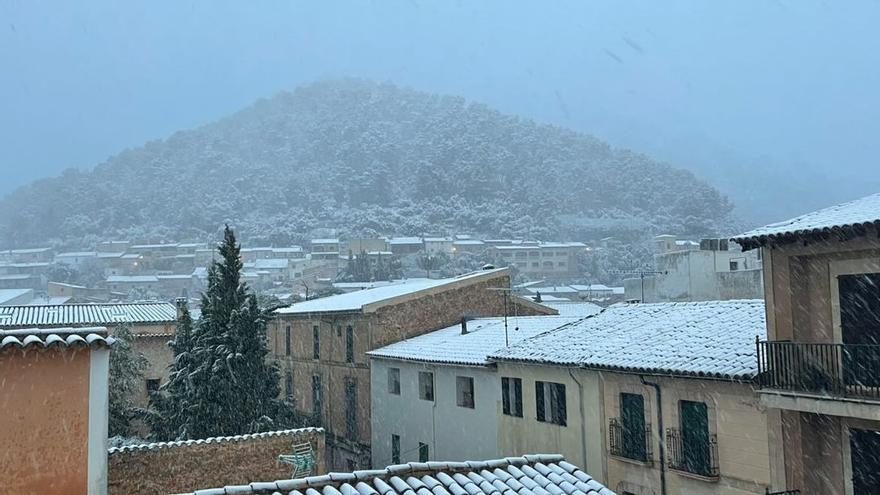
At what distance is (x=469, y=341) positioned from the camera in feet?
78.2

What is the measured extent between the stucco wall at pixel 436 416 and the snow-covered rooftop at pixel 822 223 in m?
9.92

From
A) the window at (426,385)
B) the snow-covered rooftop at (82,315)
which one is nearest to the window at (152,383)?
the snow-covered rooftop at (82,315)

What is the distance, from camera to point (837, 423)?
12.0 m

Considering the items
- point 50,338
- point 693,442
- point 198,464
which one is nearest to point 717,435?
point 693,442

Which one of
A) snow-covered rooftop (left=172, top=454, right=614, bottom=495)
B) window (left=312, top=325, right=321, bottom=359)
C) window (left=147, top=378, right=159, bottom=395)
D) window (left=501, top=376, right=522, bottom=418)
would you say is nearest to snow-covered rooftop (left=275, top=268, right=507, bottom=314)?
window (left=312, top=325, right=321, bottom=359)

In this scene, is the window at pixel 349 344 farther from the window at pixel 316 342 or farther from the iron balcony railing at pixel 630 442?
the iron balcony railing at pixel 630 442

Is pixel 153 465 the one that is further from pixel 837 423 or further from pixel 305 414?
pixel 305 414

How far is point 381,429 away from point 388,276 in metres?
88.8

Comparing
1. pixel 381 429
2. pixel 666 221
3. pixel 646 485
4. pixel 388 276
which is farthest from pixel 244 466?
pixel 666 221

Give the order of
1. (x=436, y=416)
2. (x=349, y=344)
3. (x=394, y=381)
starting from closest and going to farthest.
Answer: (x=436, y=416)
(x=394, y=381)
(x=349, y=344)

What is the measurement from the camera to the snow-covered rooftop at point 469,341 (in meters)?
22.1

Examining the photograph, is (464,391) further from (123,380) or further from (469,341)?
(123,380)

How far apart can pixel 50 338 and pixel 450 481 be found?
4795 millimetres

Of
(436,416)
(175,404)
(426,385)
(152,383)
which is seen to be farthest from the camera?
(152,383)
